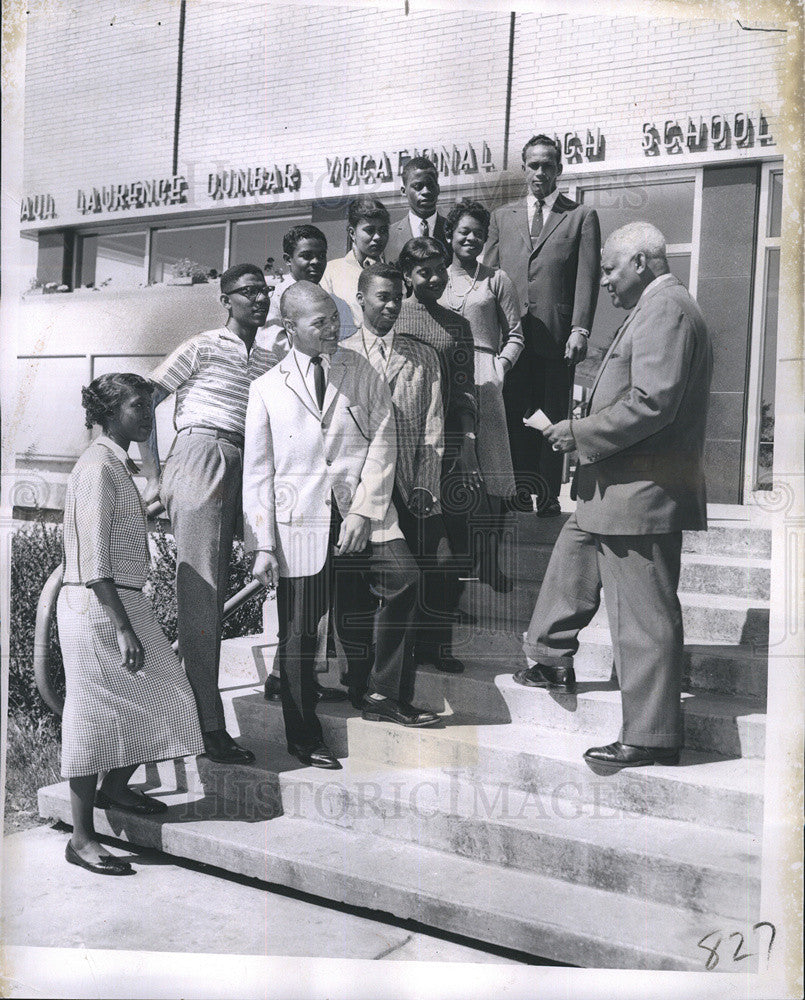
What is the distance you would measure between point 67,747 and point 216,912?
953mm

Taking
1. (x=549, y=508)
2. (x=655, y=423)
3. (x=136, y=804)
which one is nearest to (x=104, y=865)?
(x=136, y=804)

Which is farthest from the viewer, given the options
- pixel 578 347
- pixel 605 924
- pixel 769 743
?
pixel 578 347

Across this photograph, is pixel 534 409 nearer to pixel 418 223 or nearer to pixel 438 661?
pixel 418 223

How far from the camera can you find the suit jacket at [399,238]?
14.3 ft

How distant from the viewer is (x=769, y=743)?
3975 mm

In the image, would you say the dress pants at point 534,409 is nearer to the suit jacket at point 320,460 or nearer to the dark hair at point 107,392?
the suit jacket at point 320,460

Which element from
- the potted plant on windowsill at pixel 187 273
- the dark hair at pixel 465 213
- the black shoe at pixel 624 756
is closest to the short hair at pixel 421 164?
the dark hair at pixel 465 213

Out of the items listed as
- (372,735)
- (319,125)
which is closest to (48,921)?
(372,735)

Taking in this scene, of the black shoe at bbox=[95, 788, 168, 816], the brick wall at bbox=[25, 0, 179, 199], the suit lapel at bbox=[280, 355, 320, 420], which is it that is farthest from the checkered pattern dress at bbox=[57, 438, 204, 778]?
the brick wall at bbox=[25, 0, 179, 199]

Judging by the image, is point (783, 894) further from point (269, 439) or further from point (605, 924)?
point (269, 439)

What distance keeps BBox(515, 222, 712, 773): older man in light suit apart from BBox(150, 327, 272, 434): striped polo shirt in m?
1.51

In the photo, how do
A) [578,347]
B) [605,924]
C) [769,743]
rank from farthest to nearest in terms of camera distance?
[578,347], [769,743], [605,924]

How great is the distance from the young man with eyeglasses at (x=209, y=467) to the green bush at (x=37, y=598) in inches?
2.6

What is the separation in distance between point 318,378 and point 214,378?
1.67 feet
